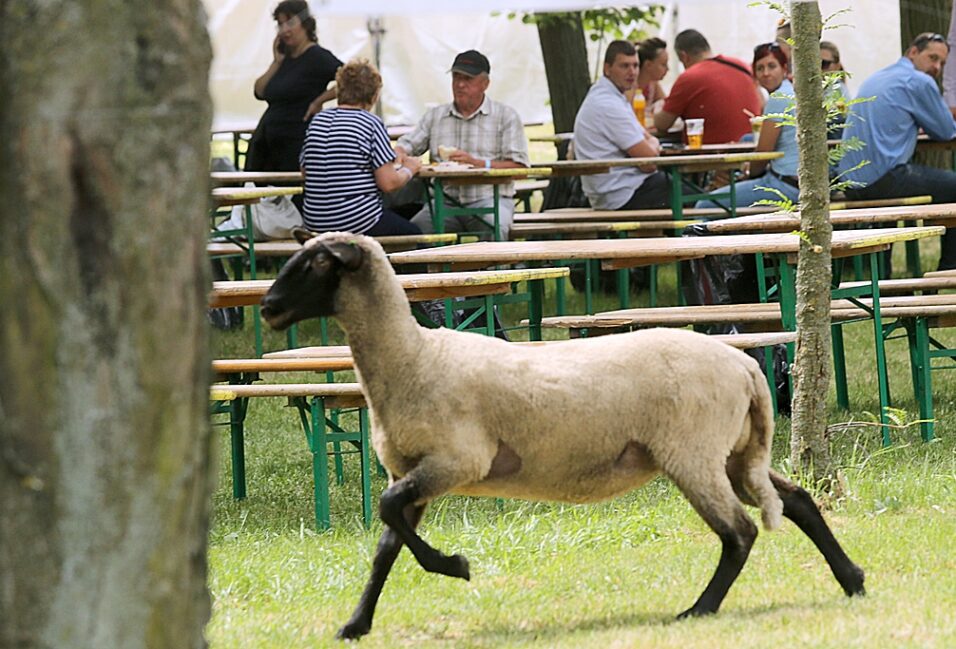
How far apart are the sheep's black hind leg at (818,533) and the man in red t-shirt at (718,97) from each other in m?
9.03

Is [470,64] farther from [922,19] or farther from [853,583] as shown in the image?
[853,583]

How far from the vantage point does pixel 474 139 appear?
11.6 meters

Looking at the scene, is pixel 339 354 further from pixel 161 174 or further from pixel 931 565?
pixel 161 174

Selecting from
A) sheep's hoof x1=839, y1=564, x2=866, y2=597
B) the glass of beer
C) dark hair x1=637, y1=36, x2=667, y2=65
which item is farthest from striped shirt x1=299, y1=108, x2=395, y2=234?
sheep's hoof x1=839, y1=564, x2=866, y2=597

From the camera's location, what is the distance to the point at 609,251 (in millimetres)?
7355

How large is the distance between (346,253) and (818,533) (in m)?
1.64

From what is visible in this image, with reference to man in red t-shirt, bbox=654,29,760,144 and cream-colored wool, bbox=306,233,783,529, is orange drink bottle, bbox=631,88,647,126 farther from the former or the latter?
cream-colored wool, bbox=306,233,783,529

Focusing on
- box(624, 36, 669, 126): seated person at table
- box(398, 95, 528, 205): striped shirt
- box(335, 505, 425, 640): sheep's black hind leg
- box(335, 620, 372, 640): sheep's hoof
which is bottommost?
box(335, 620, 372, 640): sheep's hoof

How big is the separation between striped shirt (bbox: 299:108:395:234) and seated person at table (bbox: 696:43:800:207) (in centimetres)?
254

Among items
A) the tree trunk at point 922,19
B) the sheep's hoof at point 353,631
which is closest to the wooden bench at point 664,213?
the tree trunk at point 922,19

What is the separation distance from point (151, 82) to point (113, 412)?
1.72 ft

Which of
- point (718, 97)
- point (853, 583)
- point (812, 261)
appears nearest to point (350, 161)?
point (812, 261)

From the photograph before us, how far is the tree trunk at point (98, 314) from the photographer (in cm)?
253

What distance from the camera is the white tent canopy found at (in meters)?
18.7
